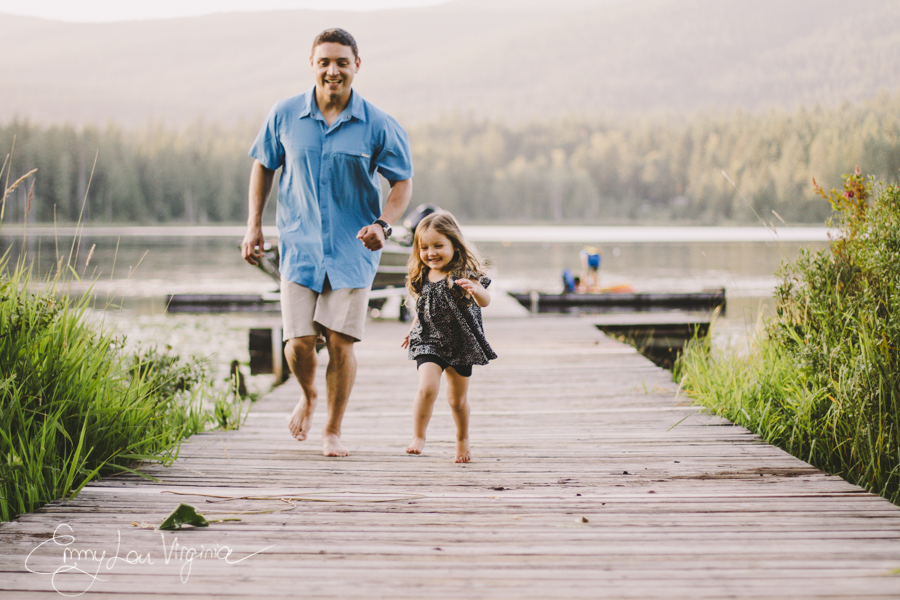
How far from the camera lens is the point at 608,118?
155 m

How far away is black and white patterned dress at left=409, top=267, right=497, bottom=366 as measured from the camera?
3.12 metres

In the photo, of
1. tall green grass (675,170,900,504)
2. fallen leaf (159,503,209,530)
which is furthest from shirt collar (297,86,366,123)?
tall green grass (675,170,900,504)

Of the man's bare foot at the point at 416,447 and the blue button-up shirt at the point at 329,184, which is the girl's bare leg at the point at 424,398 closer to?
the man's bare foot at the point at 416,447

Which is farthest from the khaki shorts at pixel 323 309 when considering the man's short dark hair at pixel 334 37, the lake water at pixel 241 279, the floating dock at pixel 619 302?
the floating dock at pixel 619 302

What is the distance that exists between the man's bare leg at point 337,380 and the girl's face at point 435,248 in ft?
1.73

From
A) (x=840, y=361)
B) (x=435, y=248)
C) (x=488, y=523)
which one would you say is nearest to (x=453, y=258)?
(x=435, y=248)

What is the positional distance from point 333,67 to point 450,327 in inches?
49.4

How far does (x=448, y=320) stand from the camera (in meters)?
3.15

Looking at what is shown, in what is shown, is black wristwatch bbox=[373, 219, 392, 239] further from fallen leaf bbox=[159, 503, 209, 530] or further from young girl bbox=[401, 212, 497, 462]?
fallen leaf bbox=[159, 503, 209, 530]

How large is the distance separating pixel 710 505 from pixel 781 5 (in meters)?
219

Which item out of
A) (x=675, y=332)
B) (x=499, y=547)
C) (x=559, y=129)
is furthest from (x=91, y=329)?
(x=559, y=129)

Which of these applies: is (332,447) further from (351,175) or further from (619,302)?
(619,302)

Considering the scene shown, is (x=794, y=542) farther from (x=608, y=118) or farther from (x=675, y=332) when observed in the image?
(x=608, y=118)

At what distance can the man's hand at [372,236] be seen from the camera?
9.97ft
